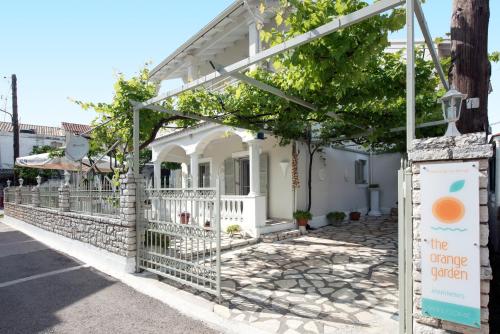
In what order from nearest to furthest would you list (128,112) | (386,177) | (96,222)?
(128,112)
(96,222)
(386,177)

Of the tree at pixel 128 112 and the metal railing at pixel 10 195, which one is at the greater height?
the tree at pixel 128 112

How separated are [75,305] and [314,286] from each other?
3.89 m

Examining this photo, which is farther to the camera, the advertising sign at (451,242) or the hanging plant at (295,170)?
the hanging plant at (295,170)

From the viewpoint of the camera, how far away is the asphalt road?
3962 millimetres

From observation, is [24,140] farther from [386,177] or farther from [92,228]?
[386,177]

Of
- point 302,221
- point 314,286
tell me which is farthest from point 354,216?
point 314,286

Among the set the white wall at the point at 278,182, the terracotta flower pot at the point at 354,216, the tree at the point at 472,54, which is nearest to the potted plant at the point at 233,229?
the white wall at the point at 278,182

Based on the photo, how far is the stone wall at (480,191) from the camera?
2385mm

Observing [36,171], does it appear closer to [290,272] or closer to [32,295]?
[32,295]

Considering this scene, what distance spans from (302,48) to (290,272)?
419cm

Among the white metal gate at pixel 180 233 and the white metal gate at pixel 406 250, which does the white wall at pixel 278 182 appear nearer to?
the white metal gate at pixel 180 233

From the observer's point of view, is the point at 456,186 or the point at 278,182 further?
the point at 278,182

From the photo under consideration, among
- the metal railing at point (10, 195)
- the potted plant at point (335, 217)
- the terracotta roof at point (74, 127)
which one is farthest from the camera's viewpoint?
the terracotta roof at point (74, 127)

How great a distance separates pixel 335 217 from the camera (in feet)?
37.6
